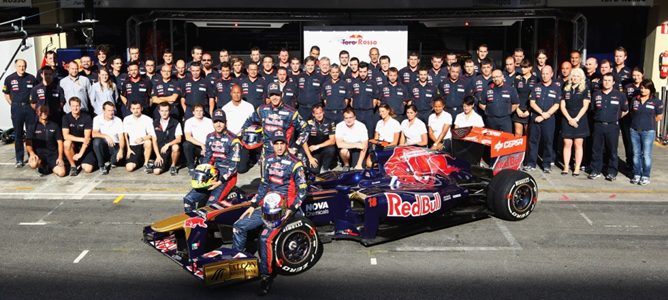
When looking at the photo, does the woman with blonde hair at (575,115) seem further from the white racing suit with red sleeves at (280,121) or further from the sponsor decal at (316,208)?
the sponsor decal at (316,208)

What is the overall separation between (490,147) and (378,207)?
2353mm

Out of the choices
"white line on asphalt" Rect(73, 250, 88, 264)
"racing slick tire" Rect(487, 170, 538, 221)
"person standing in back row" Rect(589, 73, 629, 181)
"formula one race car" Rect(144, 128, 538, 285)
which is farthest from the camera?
"person standing in back row" Rect(589, 73, 629, 181)

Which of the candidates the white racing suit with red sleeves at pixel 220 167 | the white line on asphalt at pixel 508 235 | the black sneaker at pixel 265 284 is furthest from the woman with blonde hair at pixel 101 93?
the white line on asphalt at pixel 508 235

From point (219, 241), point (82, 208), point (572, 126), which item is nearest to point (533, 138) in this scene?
point (572, 126)

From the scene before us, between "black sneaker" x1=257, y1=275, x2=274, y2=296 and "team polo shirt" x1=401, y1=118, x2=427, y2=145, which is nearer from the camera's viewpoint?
"black sneaker" x1=257, y1=275, x2=274, y2=296

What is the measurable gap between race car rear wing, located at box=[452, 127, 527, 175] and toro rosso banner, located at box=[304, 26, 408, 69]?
5744 millimetres

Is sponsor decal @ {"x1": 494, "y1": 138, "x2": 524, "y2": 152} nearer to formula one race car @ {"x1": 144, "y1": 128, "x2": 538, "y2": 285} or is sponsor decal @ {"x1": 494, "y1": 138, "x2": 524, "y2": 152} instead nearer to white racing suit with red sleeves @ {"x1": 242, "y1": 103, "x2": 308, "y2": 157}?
formula one race car @ {"x1": 144, "y1": 128, "x2": 538, "y2": 285}

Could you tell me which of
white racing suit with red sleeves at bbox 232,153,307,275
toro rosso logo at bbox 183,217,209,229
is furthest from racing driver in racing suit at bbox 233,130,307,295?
→ toro rosso logo at bbox 183,217,209,229

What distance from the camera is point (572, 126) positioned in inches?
481

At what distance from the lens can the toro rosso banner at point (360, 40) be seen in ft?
53.0

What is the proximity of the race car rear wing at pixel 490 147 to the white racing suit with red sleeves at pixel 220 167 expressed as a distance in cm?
333

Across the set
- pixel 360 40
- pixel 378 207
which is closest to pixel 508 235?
pixel 378 207

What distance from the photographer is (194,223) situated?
26.6ft

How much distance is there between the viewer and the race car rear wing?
1028cm
